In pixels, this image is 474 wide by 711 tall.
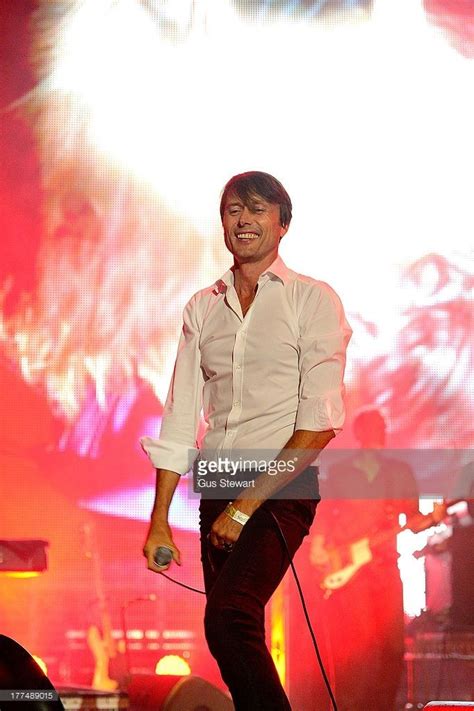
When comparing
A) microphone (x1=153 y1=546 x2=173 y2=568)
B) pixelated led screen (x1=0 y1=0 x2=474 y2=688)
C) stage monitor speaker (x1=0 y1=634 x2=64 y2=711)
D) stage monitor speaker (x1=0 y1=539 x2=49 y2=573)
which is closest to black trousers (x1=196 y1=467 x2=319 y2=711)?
microphone (x1=153 y1=546 x2=173 y2=568)

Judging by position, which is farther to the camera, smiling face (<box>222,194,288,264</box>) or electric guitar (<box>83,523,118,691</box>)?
electric guitar (<box>83,523,118,691</box>)

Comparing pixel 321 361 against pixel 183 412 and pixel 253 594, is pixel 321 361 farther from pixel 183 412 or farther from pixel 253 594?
pixel 253 594

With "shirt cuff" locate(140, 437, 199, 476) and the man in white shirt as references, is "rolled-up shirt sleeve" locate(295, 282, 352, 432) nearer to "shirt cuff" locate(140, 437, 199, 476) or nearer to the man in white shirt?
the man in white shirt

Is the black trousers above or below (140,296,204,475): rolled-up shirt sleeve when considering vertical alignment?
below

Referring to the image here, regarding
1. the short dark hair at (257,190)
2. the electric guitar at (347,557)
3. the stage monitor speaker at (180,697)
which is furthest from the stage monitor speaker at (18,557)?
the electric guitar at (347,557)

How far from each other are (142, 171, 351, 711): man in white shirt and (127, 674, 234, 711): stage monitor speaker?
2.04ft

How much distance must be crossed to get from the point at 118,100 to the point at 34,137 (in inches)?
13.7

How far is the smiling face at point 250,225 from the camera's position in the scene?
7.71 feet

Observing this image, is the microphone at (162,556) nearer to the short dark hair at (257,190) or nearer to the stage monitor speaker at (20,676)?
the stage monitor speaker at (20,676)

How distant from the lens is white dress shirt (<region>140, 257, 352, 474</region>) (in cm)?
221

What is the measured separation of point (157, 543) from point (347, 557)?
5.76 ft

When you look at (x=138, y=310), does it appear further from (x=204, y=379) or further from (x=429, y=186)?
(x=204, y=379)

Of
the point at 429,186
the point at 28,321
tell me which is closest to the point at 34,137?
the point at 28,321

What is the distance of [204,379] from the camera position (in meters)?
2.45
